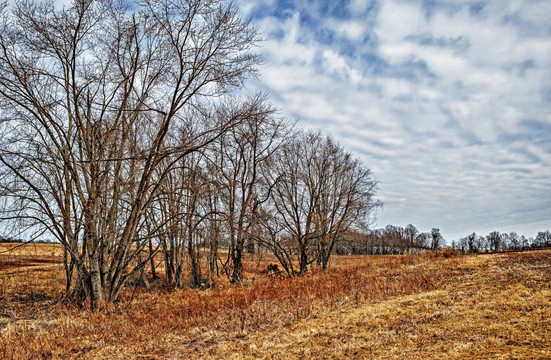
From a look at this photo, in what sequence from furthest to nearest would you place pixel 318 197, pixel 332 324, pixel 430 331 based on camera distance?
1. pixel 318 197
2. pixel 332 324
3. pixel 430 331

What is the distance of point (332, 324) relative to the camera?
6.59 metres

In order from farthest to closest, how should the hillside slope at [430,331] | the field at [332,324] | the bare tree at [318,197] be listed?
the bare tree at [318,197] → the field at [332,324] → the hillside slope at [430,331]

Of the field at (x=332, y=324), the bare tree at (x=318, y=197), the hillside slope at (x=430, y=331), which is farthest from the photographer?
the bare tree at (x=318, y=197)

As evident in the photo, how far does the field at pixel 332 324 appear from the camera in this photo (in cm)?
505

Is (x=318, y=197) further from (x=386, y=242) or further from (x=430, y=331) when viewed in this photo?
(x=386, y=242)

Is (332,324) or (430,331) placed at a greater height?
(430,331)

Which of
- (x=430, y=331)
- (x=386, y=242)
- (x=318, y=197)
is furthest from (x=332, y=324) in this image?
(x=386, y=242)

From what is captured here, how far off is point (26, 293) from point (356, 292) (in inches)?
571

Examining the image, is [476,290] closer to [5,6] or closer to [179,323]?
[179,323]

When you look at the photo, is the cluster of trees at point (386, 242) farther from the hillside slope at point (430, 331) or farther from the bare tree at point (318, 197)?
the hillside slope at point (430, 331)

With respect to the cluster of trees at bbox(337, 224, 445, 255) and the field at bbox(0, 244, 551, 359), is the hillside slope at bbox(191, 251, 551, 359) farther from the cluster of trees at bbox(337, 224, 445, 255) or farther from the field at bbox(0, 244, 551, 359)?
the cluster of trees at bbox(337, 224, 445, 255)

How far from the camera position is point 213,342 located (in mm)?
6375

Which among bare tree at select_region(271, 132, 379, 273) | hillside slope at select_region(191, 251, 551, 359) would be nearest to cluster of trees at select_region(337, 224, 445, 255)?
bare tree at select_region(271, 132, 379, 273)

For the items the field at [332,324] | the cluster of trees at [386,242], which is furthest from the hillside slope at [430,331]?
the cluster of trees at [386,242]
